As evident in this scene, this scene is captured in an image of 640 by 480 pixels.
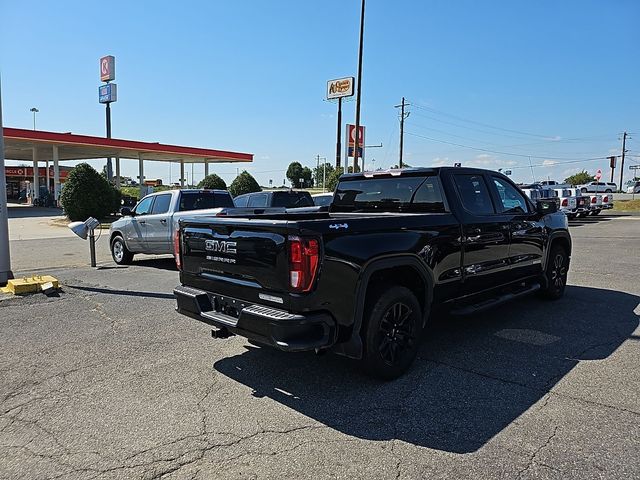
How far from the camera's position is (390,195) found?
18.7 feet

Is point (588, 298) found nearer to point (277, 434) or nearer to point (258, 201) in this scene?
point (277, 434)

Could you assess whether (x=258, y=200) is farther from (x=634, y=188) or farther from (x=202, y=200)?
(x=634, y=188)

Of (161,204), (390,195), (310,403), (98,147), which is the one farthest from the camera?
(98,147)

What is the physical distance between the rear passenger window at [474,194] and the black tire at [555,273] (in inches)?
74.9

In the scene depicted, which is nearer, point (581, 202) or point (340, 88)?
point (581, 202)

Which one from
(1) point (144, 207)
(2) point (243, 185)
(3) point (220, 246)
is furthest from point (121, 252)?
(2) point (243, 185)

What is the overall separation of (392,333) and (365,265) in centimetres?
76

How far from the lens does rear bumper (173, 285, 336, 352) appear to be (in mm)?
3568

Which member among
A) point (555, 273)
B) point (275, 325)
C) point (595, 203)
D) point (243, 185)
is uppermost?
point (243, 185)

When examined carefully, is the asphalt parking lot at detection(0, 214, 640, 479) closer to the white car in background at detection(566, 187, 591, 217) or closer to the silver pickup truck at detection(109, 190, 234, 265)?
the silver pickup truck at detection(109, 190, 234, 265)

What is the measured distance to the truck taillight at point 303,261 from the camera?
3.61m

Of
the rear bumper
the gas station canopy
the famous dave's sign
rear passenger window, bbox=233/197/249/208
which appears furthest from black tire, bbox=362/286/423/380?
the famous dave's sign

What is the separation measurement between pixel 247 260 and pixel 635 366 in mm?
3726

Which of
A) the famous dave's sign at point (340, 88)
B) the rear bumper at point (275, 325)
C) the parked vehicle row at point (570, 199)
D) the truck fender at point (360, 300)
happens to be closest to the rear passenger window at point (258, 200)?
the rear bumper at point (275, 325)
